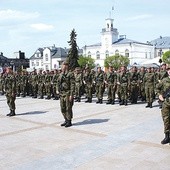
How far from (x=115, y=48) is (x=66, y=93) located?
264 ft

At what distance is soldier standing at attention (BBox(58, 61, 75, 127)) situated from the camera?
9.81 m

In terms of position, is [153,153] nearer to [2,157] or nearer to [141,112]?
[2,157]

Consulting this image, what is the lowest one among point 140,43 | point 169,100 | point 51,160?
point 51,160

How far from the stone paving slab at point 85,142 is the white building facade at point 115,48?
75669mm

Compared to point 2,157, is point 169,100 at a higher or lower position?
higher

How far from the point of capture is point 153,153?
679cm

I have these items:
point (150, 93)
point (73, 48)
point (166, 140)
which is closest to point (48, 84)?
point (150, 93)

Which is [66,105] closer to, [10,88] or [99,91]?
[10,88]

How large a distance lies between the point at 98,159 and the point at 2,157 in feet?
6.52

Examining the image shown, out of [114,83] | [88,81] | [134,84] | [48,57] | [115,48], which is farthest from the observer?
[48,57]

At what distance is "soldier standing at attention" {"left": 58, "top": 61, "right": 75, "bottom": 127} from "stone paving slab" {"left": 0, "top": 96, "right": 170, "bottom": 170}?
0.36 m

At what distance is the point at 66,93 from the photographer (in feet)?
32.3

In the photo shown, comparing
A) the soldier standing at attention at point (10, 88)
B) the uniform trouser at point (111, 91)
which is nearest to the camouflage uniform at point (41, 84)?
the uniform trouser at point (111, 91)

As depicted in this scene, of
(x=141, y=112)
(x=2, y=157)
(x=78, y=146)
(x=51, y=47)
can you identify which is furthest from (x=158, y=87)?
(x=51, y=47)
